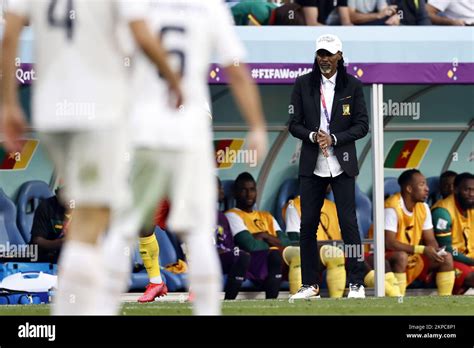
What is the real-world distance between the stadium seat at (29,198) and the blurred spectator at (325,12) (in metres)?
2.76

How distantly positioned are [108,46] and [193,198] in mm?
718

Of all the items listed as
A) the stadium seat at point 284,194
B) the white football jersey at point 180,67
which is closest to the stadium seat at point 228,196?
the stadium seat at point 284,194

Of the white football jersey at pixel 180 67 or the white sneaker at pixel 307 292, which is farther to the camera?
the white sneaker at pixel 307 292

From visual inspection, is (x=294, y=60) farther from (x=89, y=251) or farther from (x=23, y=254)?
(x=89, y=251)

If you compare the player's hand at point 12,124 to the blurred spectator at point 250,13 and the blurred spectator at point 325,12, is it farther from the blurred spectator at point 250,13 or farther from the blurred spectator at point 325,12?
the blurred spectator at point 325,12

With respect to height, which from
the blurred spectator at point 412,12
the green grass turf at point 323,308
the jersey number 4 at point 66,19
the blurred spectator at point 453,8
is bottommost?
the green grass turf at point 323,308

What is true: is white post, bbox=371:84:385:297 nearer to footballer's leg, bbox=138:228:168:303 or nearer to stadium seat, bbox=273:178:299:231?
stadium seat, bbox=273:178:299:231

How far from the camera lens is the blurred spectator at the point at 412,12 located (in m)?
13.8

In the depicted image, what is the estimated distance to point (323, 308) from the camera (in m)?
9.45

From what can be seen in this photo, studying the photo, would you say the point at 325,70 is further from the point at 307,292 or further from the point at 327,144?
the point at 307,292

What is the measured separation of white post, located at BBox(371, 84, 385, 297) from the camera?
40.8 ft

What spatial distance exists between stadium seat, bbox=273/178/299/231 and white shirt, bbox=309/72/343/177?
10.2 ft
